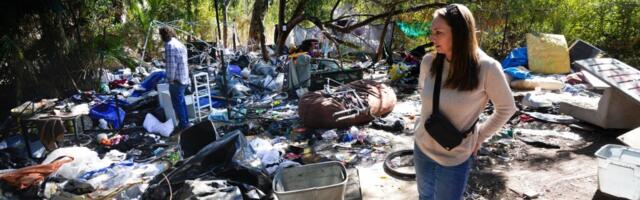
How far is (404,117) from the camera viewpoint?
6.61m

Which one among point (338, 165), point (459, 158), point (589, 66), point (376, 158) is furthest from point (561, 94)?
point (459, 158)

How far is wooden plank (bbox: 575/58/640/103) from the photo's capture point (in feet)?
15.2

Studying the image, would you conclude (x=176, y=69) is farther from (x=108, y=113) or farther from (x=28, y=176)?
(x=28, y=176)

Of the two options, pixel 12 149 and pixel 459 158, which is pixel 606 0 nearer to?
pixel 459 158

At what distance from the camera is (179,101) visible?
6.03m

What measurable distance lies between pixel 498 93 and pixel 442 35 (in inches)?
14.4

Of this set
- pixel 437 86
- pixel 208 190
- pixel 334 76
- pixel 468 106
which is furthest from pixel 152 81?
pixel 468 106

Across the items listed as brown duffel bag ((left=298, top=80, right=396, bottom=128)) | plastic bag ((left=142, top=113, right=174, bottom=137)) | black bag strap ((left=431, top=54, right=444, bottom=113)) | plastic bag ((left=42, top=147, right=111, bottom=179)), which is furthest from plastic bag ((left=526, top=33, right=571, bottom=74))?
plastic bag ((left=42, top=147, right=111, bottom=179))

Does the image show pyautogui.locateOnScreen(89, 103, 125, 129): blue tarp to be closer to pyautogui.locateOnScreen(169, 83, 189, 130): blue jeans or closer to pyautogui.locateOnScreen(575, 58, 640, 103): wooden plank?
pyautogui.locateOnScreen(169, 83, 189, 130): blue jeans

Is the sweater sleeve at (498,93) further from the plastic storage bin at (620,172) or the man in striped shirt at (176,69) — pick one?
the man in striped shirt at (176,69)

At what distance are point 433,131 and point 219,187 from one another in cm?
182

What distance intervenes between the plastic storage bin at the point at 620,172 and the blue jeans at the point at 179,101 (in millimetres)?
5037

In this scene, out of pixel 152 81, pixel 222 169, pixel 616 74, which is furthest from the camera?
pixel 152 81

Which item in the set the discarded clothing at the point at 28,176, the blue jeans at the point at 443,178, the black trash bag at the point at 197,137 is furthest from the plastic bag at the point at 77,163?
the blue jeans at the point at 443,178
